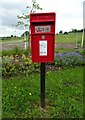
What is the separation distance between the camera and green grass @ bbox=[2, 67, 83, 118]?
4895mm

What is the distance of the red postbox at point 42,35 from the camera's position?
4738mm

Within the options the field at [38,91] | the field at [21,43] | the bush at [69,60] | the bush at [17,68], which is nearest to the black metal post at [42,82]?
the field at [38,91]

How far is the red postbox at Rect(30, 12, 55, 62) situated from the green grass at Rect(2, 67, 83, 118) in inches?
35.0

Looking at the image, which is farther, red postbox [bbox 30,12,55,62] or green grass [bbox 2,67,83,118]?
green grass [bbox 2,67,83,118]

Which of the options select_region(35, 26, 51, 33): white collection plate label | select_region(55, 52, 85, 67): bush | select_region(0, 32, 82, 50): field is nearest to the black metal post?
select_region(35, 26, 51, 33): white collection plate label

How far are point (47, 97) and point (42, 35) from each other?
1.41m

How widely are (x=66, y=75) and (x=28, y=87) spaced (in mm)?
1727

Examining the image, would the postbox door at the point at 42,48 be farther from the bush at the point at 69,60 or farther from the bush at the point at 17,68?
the bush at the point at 69,60

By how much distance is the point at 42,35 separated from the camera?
4879 mm

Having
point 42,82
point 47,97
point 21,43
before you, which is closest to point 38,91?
point 47,97

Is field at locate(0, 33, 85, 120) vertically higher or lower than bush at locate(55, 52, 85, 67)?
lower

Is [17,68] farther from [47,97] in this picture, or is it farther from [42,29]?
[42,29]

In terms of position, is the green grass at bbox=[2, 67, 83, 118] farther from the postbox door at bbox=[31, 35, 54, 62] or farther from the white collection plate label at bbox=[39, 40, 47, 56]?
the white collection plate label at bbox=[39, 40, 47, 56]

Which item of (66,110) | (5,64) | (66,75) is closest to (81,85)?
(66,75)
